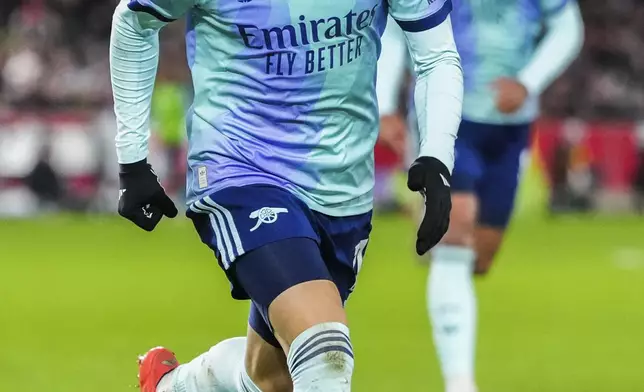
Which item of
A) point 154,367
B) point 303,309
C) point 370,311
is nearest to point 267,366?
point 154,367

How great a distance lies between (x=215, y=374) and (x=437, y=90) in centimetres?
131

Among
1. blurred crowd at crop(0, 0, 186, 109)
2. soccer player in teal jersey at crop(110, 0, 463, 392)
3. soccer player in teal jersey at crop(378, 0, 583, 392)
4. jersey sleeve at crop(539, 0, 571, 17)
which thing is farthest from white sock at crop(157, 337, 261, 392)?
blurred crowd at crop(0, 0, 186, 109)

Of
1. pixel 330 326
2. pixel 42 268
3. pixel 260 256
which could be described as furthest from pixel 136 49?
pixel 42 268

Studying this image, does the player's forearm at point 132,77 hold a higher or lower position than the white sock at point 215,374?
higher

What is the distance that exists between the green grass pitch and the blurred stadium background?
0.02 m

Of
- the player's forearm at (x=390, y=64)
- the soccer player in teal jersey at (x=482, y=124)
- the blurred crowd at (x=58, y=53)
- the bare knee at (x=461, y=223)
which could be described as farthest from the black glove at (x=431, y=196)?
the blurred crowd at (x=58, y=53)

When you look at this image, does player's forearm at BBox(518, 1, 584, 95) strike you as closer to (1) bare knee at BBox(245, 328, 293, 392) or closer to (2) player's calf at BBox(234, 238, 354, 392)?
(1) bare knee at BBox(245, 328, 293, 392)

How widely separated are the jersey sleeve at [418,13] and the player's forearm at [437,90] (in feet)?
0.07

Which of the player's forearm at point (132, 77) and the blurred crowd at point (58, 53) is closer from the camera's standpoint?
the player's forearm at point (132, 77)

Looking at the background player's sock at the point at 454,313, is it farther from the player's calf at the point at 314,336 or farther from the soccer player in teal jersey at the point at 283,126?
the player's calf at the point at 314,336

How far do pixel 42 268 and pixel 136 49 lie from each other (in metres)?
9.31

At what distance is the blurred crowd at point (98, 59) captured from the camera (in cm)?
2222

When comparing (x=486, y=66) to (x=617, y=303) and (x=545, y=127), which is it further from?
(x=545, y=127)

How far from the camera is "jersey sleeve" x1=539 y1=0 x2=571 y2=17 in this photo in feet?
25.3
